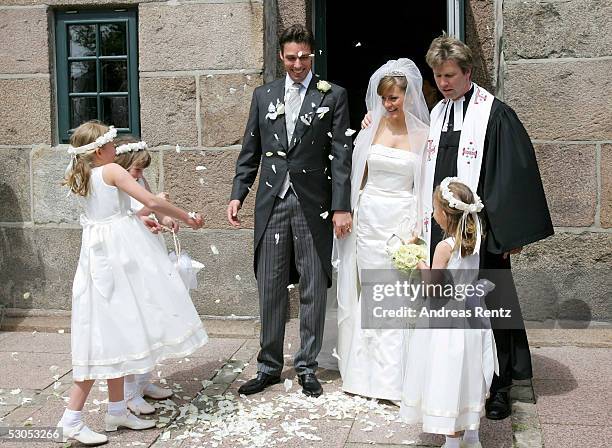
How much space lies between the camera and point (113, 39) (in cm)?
689

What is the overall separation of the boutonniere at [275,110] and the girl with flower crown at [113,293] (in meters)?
0.96

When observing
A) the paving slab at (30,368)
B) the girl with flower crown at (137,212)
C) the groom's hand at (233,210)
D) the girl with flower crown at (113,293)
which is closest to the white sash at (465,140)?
the groom's hand at (233,210)

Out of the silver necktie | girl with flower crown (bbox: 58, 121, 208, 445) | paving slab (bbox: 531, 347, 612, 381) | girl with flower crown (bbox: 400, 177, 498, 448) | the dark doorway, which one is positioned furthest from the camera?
the dark doorway

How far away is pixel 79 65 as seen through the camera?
6.95 meters

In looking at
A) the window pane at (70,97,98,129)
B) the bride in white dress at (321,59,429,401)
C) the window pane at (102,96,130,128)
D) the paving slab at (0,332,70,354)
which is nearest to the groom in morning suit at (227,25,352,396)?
the bride in white dress at (321,59,429,401)

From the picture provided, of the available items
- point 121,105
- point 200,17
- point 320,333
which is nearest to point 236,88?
point 200,17

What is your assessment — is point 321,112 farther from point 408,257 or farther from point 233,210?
point 408,257

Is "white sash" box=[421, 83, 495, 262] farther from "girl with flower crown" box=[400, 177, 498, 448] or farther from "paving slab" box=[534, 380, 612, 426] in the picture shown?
"paving slab" box=[534, 380, 612, 426]

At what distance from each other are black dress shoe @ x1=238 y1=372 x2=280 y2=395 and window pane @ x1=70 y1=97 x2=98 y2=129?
284 cm

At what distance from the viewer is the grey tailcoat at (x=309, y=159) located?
520 cm

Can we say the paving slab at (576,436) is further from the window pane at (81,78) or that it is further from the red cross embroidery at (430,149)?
the window pane at (81,78)

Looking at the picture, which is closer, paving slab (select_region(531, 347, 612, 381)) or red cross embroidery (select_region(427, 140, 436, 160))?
red cross embroidery (select_region(427, 140, 436, 160))

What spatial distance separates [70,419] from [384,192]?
2.16 metres

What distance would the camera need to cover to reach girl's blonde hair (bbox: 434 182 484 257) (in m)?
4.16
